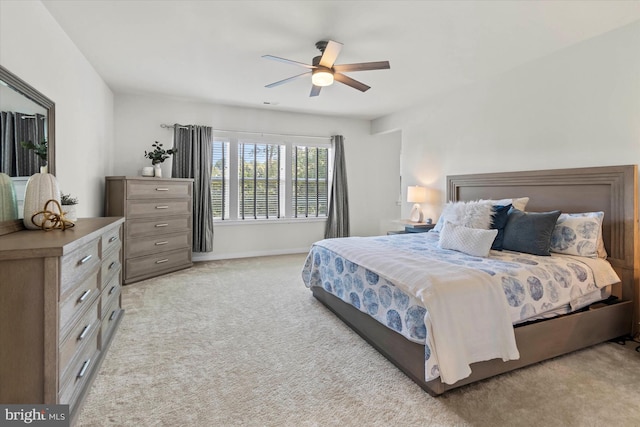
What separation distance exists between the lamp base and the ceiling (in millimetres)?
1814

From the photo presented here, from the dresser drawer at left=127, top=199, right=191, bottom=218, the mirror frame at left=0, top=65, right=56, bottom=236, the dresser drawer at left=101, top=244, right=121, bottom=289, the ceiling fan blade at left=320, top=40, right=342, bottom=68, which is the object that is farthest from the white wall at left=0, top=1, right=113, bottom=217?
the ceiling fan blade at left=320, top=40, right=342, bottom=68

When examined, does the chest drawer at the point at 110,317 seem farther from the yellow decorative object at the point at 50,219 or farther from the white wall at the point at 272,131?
the white wall at the point at 272,131

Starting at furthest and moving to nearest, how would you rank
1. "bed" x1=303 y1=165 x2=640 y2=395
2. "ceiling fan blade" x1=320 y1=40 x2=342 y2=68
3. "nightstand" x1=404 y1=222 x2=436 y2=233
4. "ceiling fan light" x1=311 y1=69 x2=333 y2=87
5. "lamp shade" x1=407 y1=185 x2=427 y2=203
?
"lamp shade" x1=407 y1=185 x2=427 y2=203 → "nightstand" x1=404 y1=222 x2=436 y2=233 → "ceiling fan light" x1=311 y1=69 x2=333 y2=87 → "ceiling fan blade" x1=320 y1=40 x2=342 y2=68 → "bed" x1=303 y1=165 x2=640 y2=395

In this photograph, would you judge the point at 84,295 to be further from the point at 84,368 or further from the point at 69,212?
the point at 69,212

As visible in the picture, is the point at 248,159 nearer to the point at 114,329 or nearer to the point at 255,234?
the point at 255,234

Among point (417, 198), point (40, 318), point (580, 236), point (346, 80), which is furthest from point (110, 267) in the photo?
point (417, 198)

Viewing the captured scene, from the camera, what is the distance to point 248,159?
18.4ft

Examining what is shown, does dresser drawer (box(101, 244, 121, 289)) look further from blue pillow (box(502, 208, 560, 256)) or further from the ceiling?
blue pillow (box(502, 208, 560, 256))

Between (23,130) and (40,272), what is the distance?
124cm

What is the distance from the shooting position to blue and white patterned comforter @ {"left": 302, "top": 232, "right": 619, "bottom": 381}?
1.99m

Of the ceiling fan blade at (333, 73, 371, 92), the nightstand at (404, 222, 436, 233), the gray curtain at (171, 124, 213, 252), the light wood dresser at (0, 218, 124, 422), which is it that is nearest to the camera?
the light wood dresser at (0, 218, 124, 422)

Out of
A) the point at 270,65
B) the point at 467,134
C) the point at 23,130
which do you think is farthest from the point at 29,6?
the point at 467,134

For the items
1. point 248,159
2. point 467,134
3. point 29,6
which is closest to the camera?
point 29,6

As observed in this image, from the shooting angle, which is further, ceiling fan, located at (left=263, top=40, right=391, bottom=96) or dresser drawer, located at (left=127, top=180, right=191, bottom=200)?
dresser drawer, located at (left=127, top=180, right=191, bottom=200)
